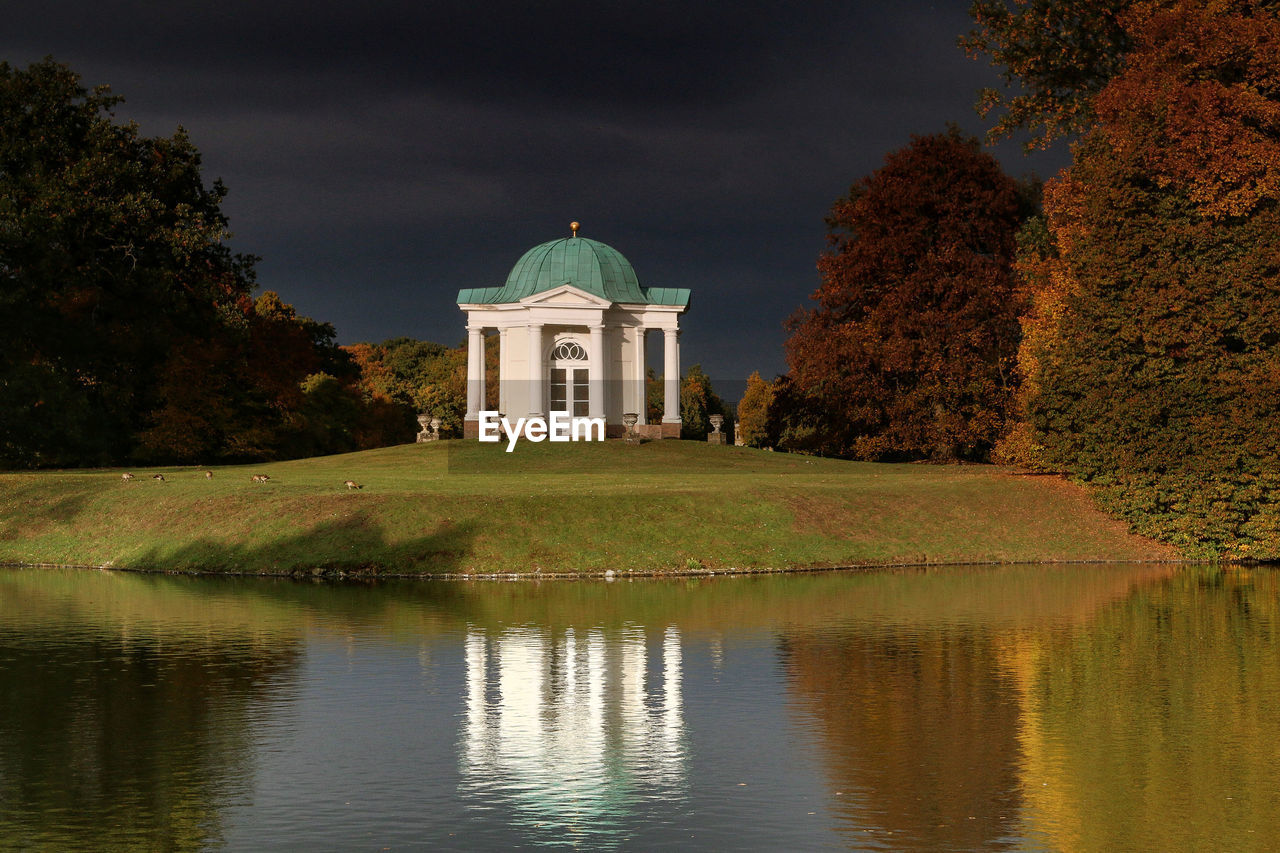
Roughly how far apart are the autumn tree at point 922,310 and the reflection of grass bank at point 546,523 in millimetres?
11688

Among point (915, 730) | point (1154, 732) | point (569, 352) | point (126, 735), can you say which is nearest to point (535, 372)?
point (569, 352)

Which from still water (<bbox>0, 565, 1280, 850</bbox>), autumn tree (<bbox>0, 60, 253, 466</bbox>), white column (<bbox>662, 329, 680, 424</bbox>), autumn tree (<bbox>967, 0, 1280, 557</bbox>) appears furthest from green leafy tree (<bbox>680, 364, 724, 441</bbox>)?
still water (<bbox>0, 565, 1280, 850</bbox>)

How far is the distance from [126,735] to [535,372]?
143 feet

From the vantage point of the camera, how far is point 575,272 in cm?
5766

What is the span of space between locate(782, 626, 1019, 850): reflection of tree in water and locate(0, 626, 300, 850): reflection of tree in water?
4840 millimetres

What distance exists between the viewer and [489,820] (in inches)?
390

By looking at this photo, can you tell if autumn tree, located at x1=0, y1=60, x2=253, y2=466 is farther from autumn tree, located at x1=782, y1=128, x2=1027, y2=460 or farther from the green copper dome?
autumn tree, located at x1=782, y1=128, x2=1027, y2=460

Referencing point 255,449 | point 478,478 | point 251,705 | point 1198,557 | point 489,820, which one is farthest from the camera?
point 255,449

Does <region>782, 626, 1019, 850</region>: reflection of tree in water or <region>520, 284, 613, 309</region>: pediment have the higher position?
<region>520, 284, 613, 309</region>: pediment

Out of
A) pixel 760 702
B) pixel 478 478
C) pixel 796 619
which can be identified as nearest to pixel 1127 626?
pixel 796 619

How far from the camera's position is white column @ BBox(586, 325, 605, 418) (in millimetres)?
56594

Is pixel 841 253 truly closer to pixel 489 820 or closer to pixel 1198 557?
pixel 1198 557

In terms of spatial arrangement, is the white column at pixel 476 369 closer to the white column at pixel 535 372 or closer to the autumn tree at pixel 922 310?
the white column at pixel 535 372

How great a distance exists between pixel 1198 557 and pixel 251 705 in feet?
84.2
